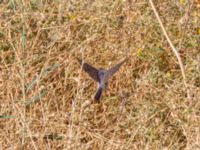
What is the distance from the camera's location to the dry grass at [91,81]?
6.98 feet

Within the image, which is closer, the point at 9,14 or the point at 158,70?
the point at 158,70

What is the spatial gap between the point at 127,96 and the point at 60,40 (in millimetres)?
537

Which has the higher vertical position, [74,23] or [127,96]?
[74,23]

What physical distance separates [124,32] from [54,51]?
0.40 meters

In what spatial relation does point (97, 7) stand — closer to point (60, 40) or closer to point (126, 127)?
point (60, 40)

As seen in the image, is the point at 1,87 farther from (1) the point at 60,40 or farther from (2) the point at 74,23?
(2) the point at 74,23

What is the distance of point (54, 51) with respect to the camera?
103 inches

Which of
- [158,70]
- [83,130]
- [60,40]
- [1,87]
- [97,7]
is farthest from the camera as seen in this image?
[97,7]

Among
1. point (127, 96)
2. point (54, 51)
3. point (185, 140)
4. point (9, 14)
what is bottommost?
point (185, 140)

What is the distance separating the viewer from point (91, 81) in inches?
96.0

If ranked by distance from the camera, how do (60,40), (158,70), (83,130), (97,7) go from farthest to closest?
(97,7) → (60,40) → (158,70) → (83,130)

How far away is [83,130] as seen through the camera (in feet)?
7.11

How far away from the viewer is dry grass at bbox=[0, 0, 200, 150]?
6.98ft

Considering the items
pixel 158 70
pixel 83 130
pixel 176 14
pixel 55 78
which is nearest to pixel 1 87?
pixel 55 78
